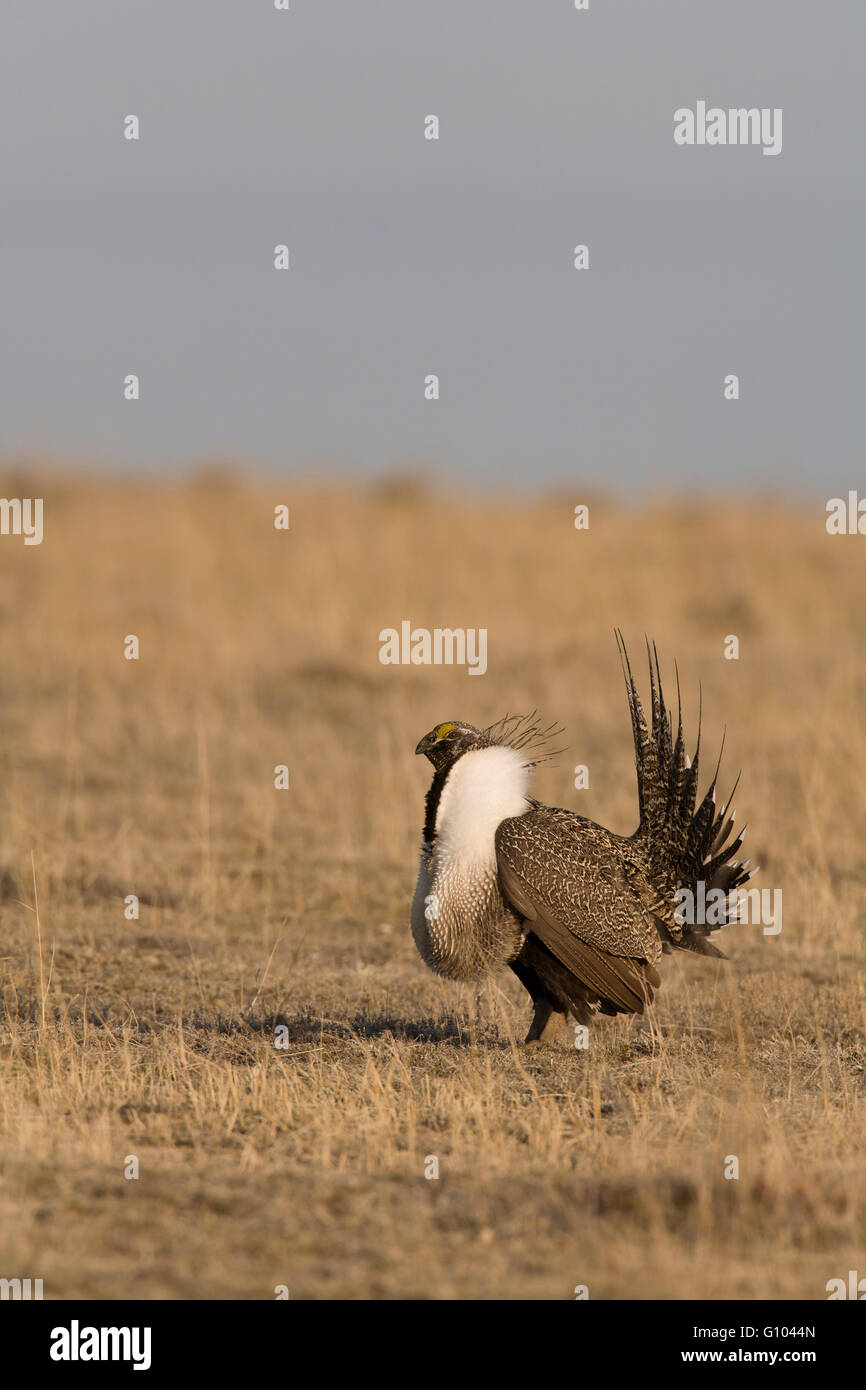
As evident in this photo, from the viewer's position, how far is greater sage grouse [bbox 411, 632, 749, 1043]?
5508mm

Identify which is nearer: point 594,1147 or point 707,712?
point 594,1147

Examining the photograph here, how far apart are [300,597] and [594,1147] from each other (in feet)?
39.2

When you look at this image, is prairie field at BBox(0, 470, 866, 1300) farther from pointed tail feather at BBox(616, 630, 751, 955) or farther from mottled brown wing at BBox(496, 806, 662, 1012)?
pointed tail feather at BBox(616, 630, 751, 955)

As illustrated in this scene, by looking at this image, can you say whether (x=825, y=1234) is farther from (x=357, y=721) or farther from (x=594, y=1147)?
(x=357, y=721)

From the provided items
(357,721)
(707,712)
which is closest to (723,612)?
(707,712)

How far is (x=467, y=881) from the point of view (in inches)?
216

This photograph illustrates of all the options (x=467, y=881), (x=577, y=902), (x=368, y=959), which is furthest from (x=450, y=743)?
(x=368, y=959)

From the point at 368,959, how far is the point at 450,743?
2.04 metres

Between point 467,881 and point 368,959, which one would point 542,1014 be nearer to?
point 467,881

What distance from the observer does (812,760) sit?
10672 millimetres

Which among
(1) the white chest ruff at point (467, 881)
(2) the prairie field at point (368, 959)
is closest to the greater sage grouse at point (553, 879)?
(1) the white chest ruff at point (467, 881)

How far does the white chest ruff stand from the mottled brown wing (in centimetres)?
6

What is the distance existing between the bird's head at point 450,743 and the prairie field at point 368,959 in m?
0.99

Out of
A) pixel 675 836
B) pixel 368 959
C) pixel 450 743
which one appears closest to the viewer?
pixel 450 743
